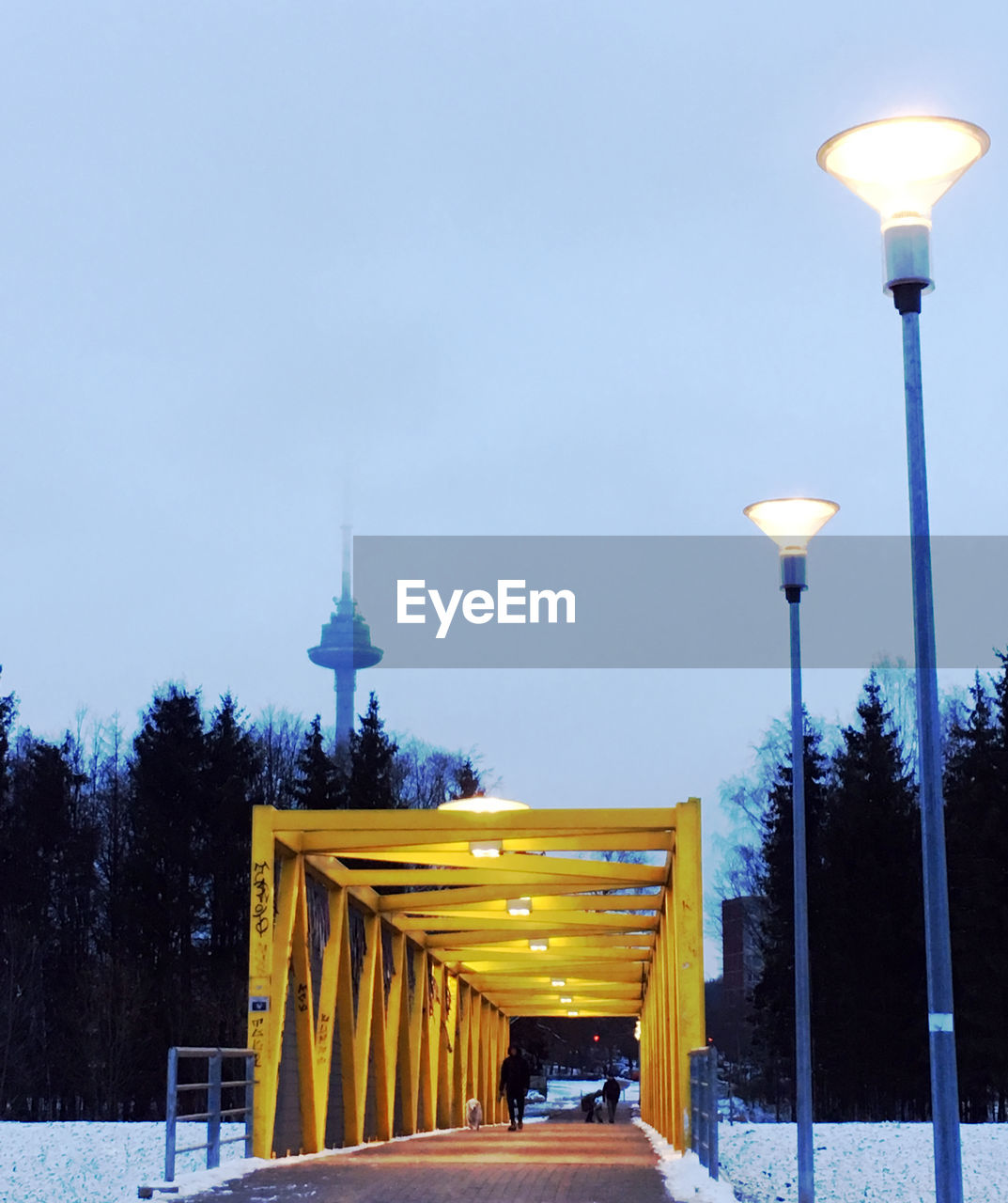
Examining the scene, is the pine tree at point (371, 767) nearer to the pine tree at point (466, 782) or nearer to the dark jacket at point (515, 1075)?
the pine tree at point (466, 782)

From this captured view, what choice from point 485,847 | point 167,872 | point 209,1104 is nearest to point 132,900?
point 167,872

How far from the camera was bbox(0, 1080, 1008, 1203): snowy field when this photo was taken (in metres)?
22.1

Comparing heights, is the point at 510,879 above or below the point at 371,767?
below

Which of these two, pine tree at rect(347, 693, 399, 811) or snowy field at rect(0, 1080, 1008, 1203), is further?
pine tree at rect(347, 693, 399, 811)

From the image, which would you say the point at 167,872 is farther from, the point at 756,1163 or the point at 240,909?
the point at 756,1163

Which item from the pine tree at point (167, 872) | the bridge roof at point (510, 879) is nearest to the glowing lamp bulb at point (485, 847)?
the bridge roof at point (510, 879)

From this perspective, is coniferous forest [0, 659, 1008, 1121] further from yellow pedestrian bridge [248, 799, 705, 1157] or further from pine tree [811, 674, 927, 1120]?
yellow pedestrian bridge [248, 799, 705, 1157]

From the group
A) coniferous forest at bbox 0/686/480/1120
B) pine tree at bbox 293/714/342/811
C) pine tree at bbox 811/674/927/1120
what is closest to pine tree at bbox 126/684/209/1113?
coniferous forest at bbox 0/686/480/1120

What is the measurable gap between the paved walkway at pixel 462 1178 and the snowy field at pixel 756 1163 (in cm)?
303

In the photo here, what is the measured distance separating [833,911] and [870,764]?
4.08 m

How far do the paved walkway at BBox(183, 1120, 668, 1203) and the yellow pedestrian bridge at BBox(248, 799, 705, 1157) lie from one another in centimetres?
141

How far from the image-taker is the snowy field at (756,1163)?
2206cm

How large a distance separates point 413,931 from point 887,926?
59.5ft

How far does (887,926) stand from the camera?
4288 cm
